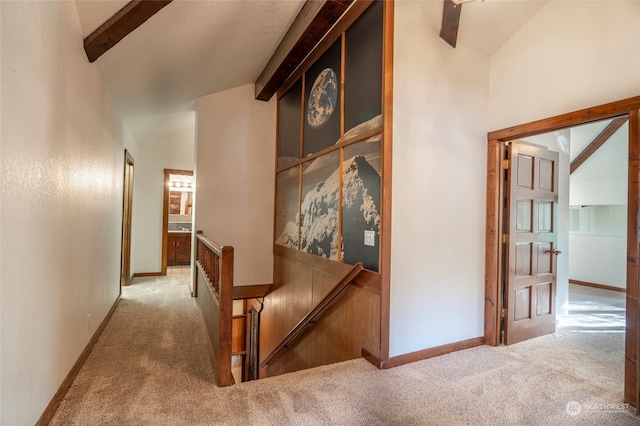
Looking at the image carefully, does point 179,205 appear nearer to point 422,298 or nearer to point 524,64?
point 422,298

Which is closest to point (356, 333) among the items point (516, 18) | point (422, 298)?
point (422, 298)

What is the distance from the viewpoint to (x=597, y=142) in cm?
537

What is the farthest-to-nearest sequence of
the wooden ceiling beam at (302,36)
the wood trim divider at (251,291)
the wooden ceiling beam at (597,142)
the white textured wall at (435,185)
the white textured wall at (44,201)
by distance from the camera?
the wooden ceiling beam at (597,142) < the wood trim divider at (251,291) < the wooden ceiling beam at (302,36) < the white textured wall at (435,185) < the white textured wall at (44,201)

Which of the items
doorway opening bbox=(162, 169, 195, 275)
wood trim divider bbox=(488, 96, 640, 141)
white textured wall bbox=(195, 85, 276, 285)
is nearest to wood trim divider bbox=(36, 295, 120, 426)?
white textured wall bbox=(195, 85, 276, 285)

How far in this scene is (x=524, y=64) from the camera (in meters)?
2.90

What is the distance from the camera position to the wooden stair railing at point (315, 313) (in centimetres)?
275

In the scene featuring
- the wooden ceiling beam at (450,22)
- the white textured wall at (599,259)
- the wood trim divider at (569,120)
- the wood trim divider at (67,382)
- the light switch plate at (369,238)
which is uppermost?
the wooden ceiling beam at (450,22)

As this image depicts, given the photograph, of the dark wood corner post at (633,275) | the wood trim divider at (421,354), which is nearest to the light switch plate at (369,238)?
the wood trim divider at (421,354)

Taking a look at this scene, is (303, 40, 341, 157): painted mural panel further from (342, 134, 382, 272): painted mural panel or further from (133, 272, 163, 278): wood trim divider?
(133, 272, 163, 278): wood trim divider

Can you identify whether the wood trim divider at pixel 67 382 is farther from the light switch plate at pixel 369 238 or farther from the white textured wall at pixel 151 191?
the white textured wall at pixel 151 191

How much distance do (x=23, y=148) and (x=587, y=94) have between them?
3.70 m

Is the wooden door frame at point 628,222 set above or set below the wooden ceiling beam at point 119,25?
below

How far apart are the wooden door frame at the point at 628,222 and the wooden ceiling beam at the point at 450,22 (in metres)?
0.99

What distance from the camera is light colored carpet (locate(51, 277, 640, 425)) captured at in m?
1.85
